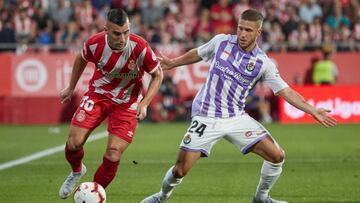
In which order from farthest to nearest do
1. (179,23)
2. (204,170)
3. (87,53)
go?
(179,23)
(204,170)
(87,53)

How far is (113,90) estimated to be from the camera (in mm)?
9969

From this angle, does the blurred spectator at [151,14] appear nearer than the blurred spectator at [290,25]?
No

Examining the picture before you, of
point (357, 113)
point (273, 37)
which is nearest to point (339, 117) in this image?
point (357, 113)

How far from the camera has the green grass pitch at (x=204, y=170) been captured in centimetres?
1071

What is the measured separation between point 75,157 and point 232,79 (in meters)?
2.22

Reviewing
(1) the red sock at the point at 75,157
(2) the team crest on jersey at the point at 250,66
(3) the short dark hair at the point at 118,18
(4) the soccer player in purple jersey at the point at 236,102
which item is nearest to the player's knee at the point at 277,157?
(4) the soccer player in purple jersey at the point at 236,102

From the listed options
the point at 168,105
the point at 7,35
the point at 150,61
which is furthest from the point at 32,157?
the point at 7,35

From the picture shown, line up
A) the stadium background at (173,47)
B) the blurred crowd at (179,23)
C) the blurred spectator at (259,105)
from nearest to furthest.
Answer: the stadium background at (173,47), the blurred spectator at (259,105), the blurred crowd at (179,23)

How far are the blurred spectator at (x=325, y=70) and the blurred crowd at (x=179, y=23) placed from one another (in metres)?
0.69

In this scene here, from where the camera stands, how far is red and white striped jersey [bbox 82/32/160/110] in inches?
381

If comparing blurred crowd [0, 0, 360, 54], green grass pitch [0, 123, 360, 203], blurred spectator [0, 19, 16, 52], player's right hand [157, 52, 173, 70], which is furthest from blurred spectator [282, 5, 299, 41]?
player's right hand [157, 52, 173, 70]

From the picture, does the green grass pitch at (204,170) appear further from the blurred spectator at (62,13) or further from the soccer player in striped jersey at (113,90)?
the blurred spectator at (62,13)

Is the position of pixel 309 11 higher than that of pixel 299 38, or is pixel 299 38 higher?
pixel 309 11

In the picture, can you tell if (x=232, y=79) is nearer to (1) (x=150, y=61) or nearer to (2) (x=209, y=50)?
(2) (x=209, y=50)
